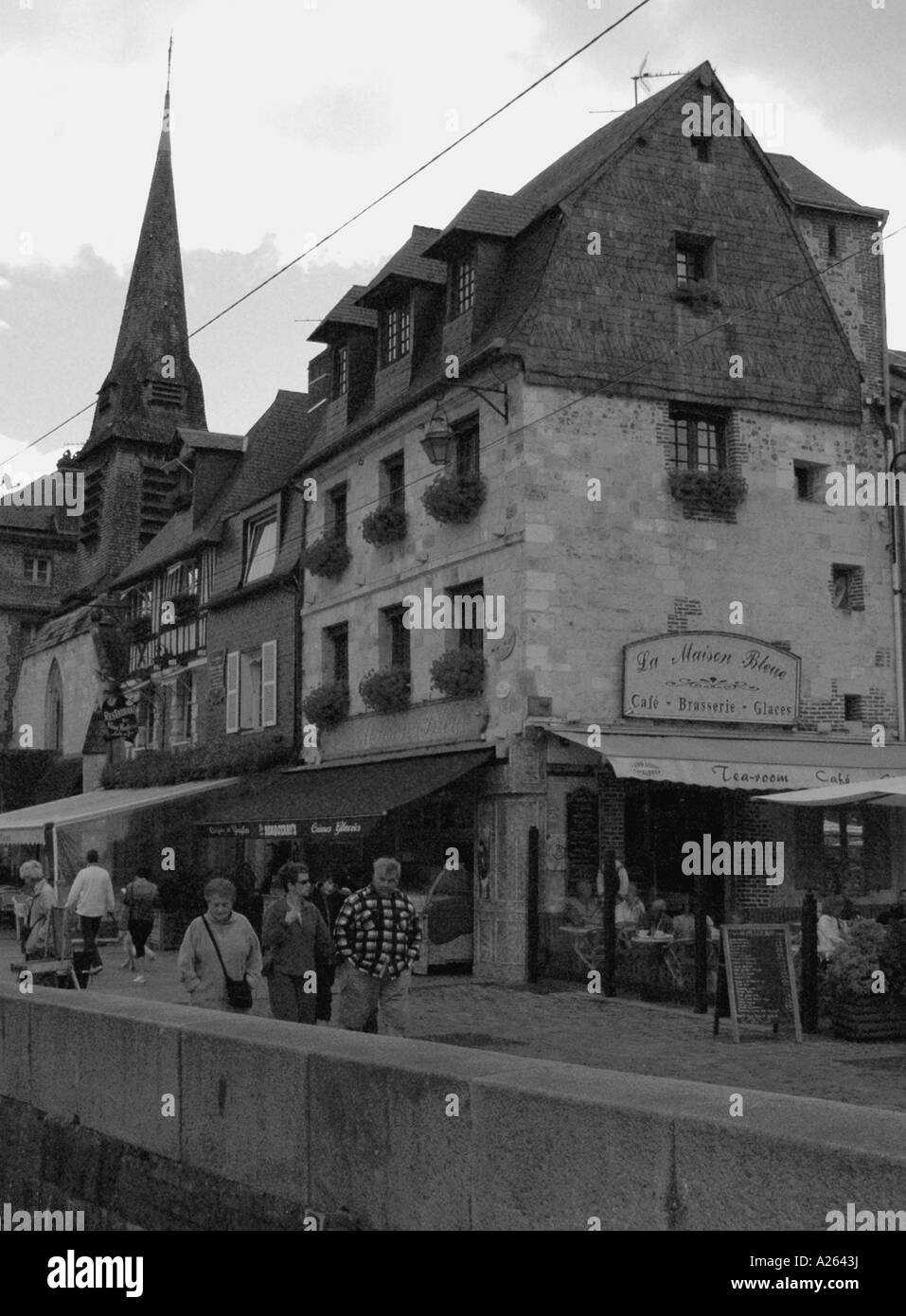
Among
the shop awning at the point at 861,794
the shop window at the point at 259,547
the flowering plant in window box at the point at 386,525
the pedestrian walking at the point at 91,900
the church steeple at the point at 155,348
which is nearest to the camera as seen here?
the shop awning at the point at 861,794

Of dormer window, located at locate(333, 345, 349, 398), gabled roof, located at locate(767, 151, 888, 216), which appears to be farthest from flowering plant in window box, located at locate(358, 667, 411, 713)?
gabled roof, located at locate(767, 151, 888, 216)

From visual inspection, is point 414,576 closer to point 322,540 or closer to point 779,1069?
point 322,540

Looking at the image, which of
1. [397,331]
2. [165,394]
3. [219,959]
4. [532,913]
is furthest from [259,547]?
[165,394]

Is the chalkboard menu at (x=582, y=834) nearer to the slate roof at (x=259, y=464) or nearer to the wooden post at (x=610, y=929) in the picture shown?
the wooden post at (x=610, y=929)

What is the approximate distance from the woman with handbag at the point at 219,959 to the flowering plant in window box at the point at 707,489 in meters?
12.6

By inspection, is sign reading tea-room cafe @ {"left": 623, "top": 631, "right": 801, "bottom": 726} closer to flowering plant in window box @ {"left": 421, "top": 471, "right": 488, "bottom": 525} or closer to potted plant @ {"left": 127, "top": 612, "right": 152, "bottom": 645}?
flowering plant in window box @ {"left": 421, "top": 471, "right": 488, "bottom": 525}

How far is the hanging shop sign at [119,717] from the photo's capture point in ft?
106

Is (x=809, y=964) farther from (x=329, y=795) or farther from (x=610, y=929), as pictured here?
(x=329, y=795)

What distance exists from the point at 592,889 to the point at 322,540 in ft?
27.2

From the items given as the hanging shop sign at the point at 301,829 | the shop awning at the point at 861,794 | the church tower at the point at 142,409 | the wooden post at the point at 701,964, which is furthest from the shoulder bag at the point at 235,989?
the church tower at the point at 142,409

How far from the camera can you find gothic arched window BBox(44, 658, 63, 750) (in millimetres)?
44000

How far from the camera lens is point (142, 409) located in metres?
50.8

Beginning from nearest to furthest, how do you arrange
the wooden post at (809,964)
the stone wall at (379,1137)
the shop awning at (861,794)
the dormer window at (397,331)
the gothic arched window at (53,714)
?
the stone wall at (379,1137) → the wooden post at (809,964) → the shop awning at (861,794) → the dormer window at (397,331) → the gothic arched window at (53,714)
